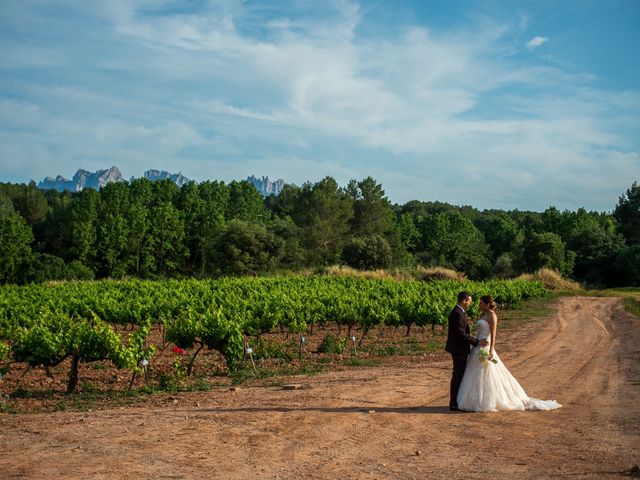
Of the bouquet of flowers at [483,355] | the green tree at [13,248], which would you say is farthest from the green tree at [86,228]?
the bouquet of flowers at [483,355]

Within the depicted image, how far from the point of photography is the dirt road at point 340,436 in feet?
20.9

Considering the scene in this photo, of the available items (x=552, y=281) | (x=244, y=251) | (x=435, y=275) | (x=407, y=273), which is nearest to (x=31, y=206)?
(x=244, y=251)

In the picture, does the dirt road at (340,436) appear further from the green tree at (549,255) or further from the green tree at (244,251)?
the green tree at (549,255)

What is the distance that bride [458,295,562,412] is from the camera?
8805mm

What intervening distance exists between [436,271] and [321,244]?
16864 mm

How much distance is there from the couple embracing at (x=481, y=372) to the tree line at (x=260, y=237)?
38.3 meters

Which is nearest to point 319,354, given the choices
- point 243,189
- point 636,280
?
point 636,280

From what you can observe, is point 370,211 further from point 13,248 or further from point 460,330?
point 460,330

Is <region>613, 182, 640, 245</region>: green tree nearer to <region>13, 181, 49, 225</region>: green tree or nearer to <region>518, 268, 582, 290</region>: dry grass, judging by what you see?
<region>518, 268, 582, 290</region>: dry grass

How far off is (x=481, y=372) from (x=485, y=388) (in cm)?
23

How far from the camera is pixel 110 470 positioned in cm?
636

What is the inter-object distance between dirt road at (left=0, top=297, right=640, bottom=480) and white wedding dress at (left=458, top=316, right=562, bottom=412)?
0.74 ft

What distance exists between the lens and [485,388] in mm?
8828

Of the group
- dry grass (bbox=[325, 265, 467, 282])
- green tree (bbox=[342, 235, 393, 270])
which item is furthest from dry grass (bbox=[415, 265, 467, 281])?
green tree (bbox=[342, 235, 393, 270])
